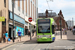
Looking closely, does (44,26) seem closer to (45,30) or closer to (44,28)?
(44,28)

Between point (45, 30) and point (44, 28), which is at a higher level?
point (44, 28)

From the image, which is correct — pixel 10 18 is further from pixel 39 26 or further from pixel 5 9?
pixel 39 26

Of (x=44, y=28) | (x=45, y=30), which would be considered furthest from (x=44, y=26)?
(x=45, y=30)

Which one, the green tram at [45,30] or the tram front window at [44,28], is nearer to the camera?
the green tram at [45,30]

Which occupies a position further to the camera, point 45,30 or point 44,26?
point 44,26

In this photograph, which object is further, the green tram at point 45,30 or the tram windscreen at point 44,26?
the tram windscreen at point 44,26

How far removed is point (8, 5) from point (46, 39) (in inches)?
296

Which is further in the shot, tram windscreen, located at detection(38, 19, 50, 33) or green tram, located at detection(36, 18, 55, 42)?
tram windscreen, located at detection(38, 19, 50, 33)

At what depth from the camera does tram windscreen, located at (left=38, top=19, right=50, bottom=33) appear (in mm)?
16875

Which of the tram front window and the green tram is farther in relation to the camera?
the tram front window

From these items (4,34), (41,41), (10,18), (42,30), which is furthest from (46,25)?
(10,18)

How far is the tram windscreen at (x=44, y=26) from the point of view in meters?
16.9

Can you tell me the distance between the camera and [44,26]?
16984 mm

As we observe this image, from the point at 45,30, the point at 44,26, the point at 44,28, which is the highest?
the point at 44,26
